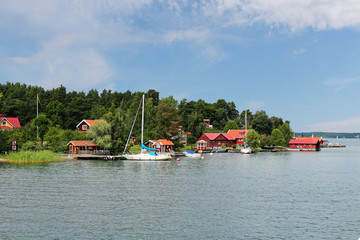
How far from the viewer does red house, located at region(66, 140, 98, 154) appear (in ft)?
283

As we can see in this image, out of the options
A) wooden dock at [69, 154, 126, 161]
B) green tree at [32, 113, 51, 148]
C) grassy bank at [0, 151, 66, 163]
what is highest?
green tree at [32, 113, 51, 148]

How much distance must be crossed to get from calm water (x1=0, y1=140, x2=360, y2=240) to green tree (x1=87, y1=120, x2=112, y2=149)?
112ft

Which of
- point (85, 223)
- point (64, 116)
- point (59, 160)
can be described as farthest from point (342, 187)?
point (64, 116)

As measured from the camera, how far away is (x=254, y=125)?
166 m

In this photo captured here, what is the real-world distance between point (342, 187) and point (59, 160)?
56.4 metres

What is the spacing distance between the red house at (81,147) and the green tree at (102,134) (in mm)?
1751

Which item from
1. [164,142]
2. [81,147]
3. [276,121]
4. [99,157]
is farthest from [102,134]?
[276,121]

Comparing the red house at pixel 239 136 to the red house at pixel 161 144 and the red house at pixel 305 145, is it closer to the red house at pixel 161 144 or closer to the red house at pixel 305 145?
the red house at pixel 305 145

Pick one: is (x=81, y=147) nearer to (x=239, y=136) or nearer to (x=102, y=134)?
(x=102, y=134)

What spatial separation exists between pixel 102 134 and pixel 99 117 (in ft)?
139

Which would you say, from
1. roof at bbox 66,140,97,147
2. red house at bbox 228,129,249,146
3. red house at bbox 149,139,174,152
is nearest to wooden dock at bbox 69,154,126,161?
roof at bbox 66,140,97,147

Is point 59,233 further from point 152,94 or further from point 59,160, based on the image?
point 152,94

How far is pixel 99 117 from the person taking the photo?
Answer: 128 metres

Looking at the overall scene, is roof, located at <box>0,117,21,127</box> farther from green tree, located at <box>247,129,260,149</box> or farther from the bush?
green tree, located at <box>247,129,260,149</box>
